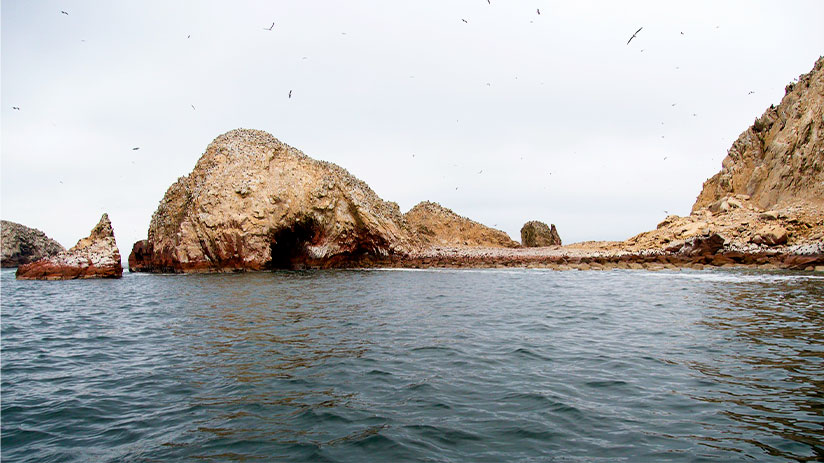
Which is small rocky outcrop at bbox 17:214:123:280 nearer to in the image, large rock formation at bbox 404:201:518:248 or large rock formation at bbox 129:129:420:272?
large rock formation at bbox 129:129:420:272

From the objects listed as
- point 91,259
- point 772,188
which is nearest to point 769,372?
point 91,259

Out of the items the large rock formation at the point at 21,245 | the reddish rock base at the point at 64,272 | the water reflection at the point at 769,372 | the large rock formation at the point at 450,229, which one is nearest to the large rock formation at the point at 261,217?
the reddish rock base at the point at 64,272

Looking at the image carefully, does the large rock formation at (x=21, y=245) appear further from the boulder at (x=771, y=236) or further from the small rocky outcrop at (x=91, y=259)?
the boulder at (x=771, y=236)

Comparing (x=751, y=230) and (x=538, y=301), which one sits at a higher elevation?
(x=751, y=230)

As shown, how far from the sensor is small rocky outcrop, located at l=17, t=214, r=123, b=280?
33875mm

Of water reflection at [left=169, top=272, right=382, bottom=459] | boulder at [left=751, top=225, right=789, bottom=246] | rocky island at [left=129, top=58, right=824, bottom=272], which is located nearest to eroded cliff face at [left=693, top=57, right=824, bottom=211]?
rocky island at [left=129, top=58, right=824, bottom=272]

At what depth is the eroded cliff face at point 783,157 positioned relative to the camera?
3875 cm

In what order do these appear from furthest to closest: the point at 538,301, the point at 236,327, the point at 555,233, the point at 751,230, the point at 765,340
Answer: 1. the point at 555,233
2. the point at 751,230
3. the point at 538,301
4. the point at 236,327
5. the point at 765,340

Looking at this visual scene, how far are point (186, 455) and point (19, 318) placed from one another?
15.9 metres

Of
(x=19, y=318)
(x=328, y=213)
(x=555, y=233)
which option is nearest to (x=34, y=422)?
(x=19, y=318)

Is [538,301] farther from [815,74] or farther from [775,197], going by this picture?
[815,74]

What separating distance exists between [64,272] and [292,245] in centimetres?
1753

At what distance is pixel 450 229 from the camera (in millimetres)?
67750

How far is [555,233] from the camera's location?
220ft
